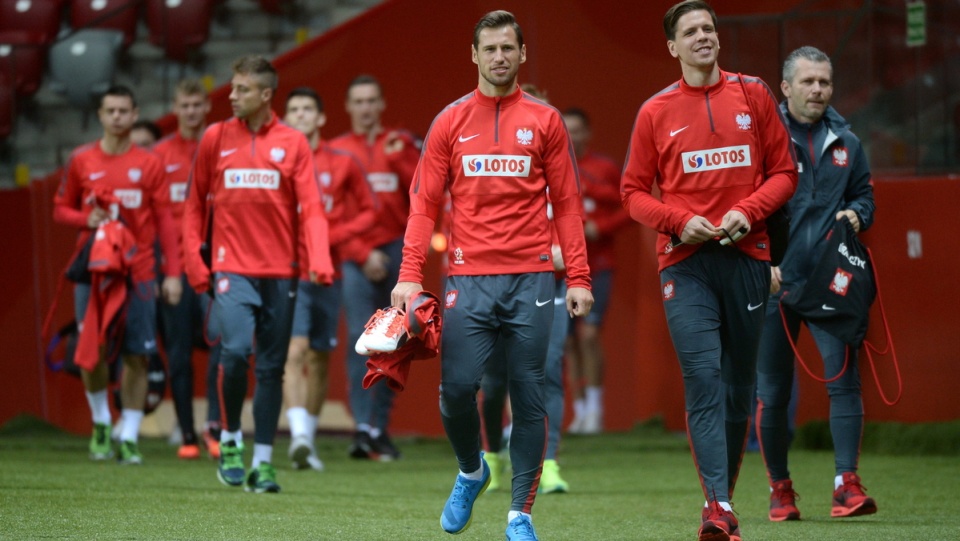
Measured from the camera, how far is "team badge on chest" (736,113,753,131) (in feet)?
17.0

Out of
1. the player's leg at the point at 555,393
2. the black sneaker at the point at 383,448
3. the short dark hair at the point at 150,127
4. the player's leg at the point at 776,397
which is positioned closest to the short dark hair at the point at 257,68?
the player's leg at the point at 555,393

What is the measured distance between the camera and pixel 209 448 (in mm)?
9102

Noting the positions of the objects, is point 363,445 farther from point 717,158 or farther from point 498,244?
point 717,158

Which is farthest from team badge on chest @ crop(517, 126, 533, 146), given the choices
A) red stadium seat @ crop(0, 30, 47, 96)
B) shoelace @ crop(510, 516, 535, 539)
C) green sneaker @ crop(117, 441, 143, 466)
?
red stadium seat @ crop(0, 30, 47, 96)

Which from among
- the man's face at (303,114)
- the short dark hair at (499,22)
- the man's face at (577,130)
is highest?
the short dark hair at (499,22)

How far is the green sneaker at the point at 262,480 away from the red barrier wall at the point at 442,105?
423 centimetres

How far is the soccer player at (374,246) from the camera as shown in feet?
30.0

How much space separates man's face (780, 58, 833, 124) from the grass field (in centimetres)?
171

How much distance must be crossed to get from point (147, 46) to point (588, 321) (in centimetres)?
475

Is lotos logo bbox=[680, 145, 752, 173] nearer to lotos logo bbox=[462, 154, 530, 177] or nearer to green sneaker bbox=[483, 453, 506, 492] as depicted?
lotos logo bbox=[462, 154, 530, 177]

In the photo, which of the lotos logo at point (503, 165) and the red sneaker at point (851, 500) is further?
the red sneaker at point (851, 500)

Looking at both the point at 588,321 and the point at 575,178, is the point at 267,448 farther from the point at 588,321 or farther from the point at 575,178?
the point at 588,321

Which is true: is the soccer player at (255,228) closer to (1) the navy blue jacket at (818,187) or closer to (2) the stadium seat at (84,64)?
(1) the navy blue jacket at (818,187)

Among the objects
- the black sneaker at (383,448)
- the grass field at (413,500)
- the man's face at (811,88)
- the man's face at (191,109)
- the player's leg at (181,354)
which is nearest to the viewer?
the grass field at (413,500)
